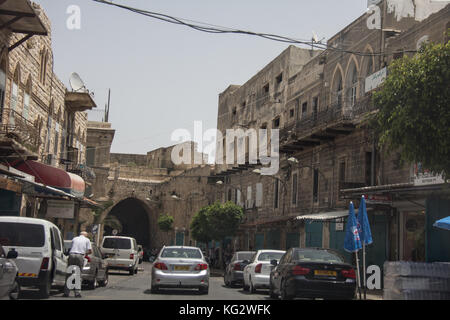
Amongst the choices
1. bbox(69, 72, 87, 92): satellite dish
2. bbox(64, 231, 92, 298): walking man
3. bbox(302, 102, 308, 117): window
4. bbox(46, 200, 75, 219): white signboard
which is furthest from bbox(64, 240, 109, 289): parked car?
bbox(302, 102, 308, 117): window

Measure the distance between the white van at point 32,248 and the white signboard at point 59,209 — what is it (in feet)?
50.9

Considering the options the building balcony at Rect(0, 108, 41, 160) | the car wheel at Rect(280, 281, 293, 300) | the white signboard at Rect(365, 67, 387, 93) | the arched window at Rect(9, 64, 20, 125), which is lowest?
the car wheel at Rect(280, 281, 293, 300)

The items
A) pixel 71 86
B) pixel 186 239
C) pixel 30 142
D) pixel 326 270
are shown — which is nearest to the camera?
pixel 326 270

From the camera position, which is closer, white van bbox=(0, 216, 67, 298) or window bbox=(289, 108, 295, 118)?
white van bbox=(0, 216, 67, 298)

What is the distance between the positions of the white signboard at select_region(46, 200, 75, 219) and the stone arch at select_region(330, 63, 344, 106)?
13242 mm

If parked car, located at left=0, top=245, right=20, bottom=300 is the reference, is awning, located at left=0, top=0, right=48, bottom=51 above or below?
above

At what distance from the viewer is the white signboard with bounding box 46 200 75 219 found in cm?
2968

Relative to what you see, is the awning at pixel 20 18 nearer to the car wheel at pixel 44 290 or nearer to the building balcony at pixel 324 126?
the car wheel at pixel 44 290

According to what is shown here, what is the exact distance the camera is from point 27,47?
2611 centimetres

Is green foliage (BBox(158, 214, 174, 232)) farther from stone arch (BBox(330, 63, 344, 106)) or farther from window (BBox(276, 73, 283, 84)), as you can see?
stone arch (BBox(330, 63, 344, 106))

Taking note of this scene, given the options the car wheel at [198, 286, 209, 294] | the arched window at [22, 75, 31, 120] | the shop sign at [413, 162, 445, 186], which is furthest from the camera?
→ the arched window at [22, 75, 31, 120]
